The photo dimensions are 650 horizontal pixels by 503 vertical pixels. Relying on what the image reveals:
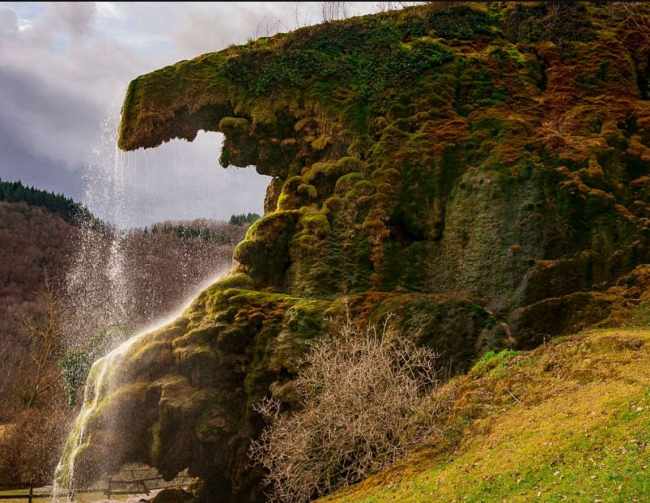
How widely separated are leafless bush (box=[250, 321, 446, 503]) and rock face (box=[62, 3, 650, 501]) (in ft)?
5.10

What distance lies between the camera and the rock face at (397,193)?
15.5 m

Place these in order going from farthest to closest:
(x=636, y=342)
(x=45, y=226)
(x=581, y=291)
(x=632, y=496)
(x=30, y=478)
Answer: (x=45, y=226)
(x=30, y=478)
(x=581, y=291)
(x=636, y=342)
(x=632, y=496)

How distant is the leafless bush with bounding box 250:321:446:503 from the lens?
42.8 feet

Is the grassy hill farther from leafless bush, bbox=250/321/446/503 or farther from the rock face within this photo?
the rock face

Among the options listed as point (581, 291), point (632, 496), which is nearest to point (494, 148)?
point (581, 291)

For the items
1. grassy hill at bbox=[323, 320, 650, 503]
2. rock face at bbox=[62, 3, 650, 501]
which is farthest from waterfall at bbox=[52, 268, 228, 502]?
grassy hill at bbox=[323, 320, 650, 503]

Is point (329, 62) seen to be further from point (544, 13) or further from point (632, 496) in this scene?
point (632, 496)

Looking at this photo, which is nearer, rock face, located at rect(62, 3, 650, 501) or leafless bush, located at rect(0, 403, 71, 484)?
rock face, located at rect(62, 3, 650, 501)

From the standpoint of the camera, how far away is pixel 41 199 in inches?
3260

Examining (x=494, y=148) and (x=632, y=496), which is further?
(x=494, y=148)

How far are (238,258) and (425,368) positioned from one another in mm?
6116

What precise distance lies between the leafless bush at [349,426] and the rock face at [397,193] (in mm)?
1553

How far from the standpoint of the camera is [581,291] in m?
16.2

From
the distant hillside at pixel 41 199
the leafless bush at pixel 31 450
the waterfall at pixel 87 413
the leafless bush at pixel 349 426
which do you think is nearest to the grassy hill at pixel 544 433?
the leafless bush at pixel 349 426
